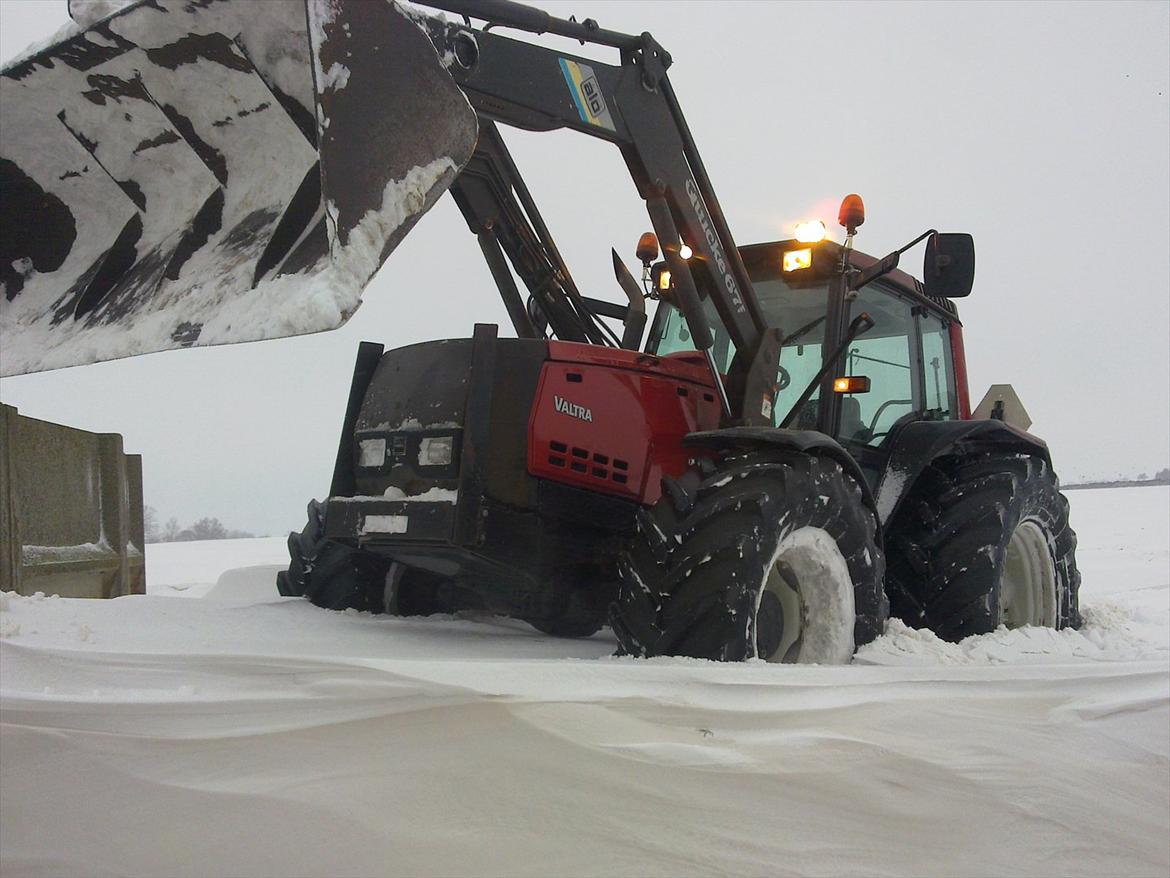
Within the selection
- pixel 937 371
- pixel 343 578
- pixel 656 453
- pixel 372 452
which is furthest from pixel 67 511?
pixel 937 371

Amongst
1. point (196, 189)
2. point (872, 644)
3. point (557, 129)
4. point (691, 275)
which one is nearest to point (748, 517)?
point (872, 644)

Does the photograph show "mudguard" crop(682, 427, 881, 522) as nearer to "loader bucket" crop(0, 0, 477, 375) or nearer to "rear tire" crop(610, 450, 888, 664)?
"rear tire" crop(610, 450, 888, 664)

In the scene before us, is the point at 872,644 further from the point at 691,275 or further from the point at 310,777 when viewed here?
the point at 310,777

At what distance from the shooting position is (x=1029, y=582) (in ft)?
17.3

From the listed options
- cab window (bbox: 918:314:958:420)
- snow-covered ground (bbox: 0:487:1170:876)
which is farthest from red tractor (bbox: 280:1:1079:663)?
snow-covered ground (bbox: 0:487:1170:876)

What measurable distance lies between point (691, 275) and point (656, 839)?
2.64 meters

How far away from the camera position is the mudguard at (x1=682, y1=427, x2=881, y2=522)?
3568mm

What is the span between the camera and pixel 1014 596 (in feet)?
17.5

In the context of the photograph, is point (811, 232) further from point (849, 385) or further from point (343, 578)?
point (343, 578)

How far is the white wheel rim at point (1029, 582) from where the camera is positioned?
5.24m

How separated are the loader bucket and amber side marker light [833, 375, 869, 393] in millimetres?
2202

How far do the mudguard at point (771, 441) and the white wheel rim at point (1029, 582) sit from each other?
1.84 meters

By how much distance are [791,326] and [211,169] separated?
2.46 meters

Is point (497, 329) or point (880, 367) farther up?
point (880, 367)
